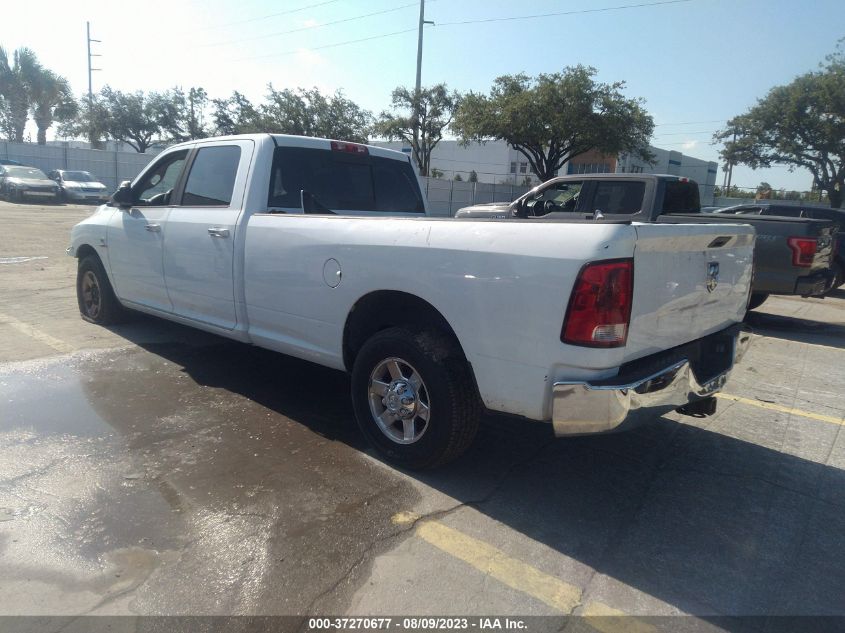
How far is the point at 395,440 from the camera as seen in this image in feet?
12.3

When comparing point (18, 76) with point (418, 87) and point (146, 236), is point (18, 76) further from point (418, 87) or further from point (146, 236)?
point (146, 236)

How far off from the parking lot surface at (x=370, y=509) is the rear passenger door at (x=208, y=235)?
69 centimetres

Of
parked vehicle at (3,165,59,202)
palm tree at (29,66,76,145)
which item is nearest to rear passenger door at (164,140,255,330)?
parked vehicle at (3,165,59,202)

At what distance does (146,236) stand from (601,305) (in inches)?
174

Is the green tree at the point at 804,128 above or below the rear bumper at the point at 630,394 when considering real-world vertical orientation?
above

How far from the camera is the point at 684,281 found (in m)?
3.23

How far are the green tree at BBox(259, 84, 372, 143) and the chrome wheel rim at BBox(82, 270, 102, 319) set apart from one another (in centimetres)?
3565

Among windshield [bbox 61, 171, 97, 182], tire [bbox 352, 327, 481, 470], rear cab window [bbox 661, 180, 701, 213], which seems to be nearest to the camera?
tire [bbox 352, 327, 481, 470]

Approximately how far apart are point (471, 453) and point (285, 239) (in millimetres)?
1902

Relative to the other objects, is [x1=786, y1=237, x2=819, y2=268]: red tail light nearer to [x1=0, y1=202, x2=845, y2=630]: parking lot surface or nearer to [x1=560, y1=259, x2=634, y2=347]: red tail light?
[x1=0, y1=202, x2=845, y2=630]: parking lot surface

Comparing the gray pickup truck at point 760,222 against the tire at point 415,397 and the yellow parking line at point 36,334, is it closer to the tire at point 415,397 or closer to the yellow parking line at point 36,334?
the tire at point 415,397

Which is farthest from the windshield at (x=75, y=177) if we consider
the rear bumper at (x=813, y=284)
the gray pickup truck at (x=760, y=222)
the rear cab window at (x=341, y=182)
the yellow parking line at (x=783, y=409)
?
the yellow parking line at (x=783, y=409)

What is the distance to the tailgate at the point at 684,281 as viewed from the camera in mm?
2945

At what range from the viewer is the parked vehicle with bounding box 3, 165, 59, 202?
1032 inches
